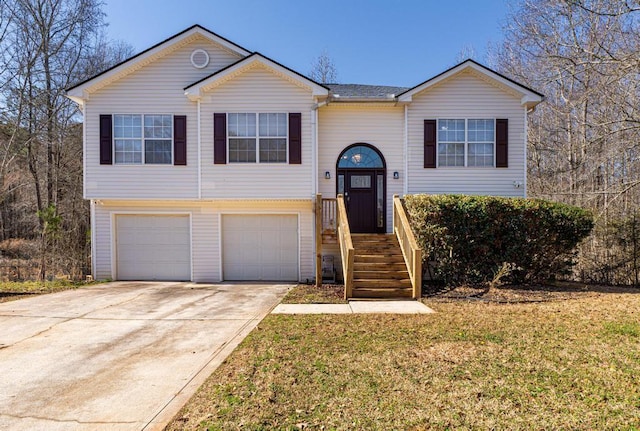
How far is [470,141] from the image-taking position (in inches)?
434

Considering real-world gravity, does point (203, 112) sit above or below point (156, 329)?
above

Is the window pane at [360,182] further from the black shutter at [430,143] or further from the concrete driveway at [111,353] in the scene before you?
the concrete driveway at [111,353]

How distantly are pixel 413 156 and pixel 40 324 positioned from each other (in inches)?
396

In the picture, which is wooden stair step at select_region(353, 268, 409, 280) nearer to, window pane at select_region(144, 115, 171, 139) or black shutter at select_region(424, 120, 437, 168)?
black shutter at select_region(424, 120, 437, 168)

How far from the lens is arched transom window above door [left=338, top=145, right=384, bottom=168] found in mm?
11266

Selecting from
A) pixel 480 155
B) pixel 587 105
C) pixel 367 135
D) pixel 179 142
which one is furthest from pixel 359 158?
pixel 587 105

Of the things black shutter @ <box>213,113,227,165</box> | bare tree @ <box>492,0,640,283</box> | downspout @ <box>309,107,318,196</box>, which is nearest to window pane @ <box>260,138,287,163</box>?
downspout @ <box>309,107,318,196</box>

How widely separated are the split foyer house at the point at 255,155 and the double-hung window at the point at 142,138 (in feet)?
0.10

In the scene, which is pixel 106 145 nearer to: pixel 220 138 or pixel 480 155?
pixel 220 138

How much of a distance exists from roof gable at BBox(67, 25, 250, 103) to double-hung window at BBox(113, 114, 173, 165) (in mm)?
1105

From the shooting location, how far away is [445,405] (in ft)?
11.0

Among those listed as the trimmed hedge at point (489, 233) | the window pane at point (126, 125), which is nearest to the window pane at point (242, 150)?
the window pane at point (126, 125)

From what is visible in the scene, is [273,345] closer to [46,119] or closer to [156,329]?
[156,329]

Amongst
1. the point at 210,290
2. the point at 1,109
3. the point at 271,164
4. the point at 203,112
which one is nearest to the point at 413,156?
the point at 271,164
